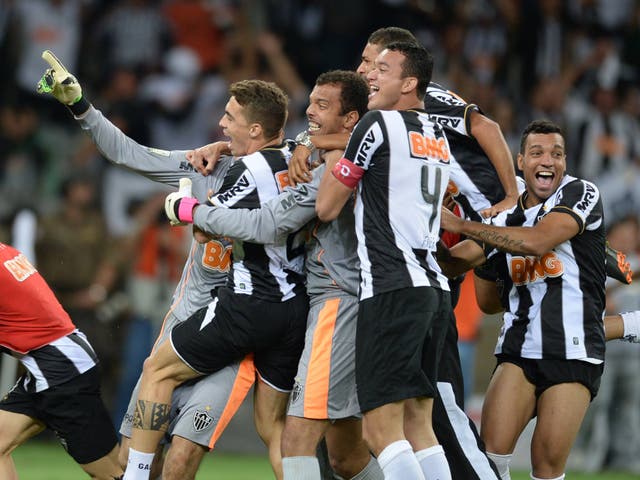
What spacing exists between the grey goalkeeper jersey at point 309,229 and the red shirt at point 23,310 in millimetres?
1486

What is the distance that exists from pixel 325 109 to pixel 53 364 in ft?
7.79

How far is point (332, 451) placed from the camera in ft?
22.5

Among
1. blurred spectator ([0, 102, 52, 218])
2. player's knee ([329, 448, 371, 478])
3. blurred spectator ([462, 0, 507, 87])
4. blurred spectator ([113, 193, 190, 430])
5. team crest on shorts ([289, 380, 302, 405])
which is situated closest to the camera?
team crest on shorts ([289, 380, 302, 405])

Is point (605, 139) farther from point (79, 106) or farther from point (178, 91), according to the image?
point (79, 106)

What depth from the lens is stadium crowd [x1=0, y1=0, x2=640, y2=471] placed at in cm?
1224

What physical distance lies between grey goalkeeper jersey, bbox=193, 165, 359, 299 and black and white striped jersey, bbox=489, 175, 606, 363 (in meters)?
1.15

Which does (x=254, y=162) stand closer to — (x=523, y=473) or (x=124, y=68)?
(x=523, y=473)

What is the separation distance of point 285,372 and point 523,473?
5538 mm

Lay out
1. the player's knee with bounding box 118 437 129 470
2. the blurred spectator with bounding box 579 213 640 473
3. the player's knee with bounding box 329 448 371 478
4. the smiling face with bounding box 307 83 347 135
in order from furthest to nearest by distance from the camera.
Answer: the blurred spectator with bounding box 579 213 640 473 < the player's knee with bounding box 118 437 129 470 < the player's knee with bounding box 329 448 371 478 < the smiling face with bounding box 307 83 347 135

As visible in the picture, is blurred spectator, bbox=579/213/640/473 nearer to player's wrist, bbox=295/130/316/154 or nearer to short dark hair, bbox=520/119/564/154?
short dark hair, bbox=520/119/564/154

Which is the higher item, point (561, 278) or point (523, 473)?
point (561, 278)

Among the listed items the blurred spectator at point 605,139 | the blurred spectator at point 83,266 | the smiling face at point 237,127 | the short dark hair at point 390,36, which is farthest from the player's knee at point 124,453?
the blurred spectator at point 605,139

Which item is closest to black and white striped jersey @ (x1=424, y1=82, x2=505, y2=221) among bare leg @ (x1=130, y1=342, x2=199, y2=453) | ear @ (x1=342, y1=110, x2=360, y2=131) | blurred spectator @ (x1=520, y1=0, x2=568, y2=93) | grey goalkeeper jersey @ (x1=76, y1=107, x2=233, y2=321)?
ear @ (x1=342, y1=110, x2=360, y2=131)

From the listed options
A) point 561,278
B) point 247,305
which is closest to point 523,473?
point 561,278
